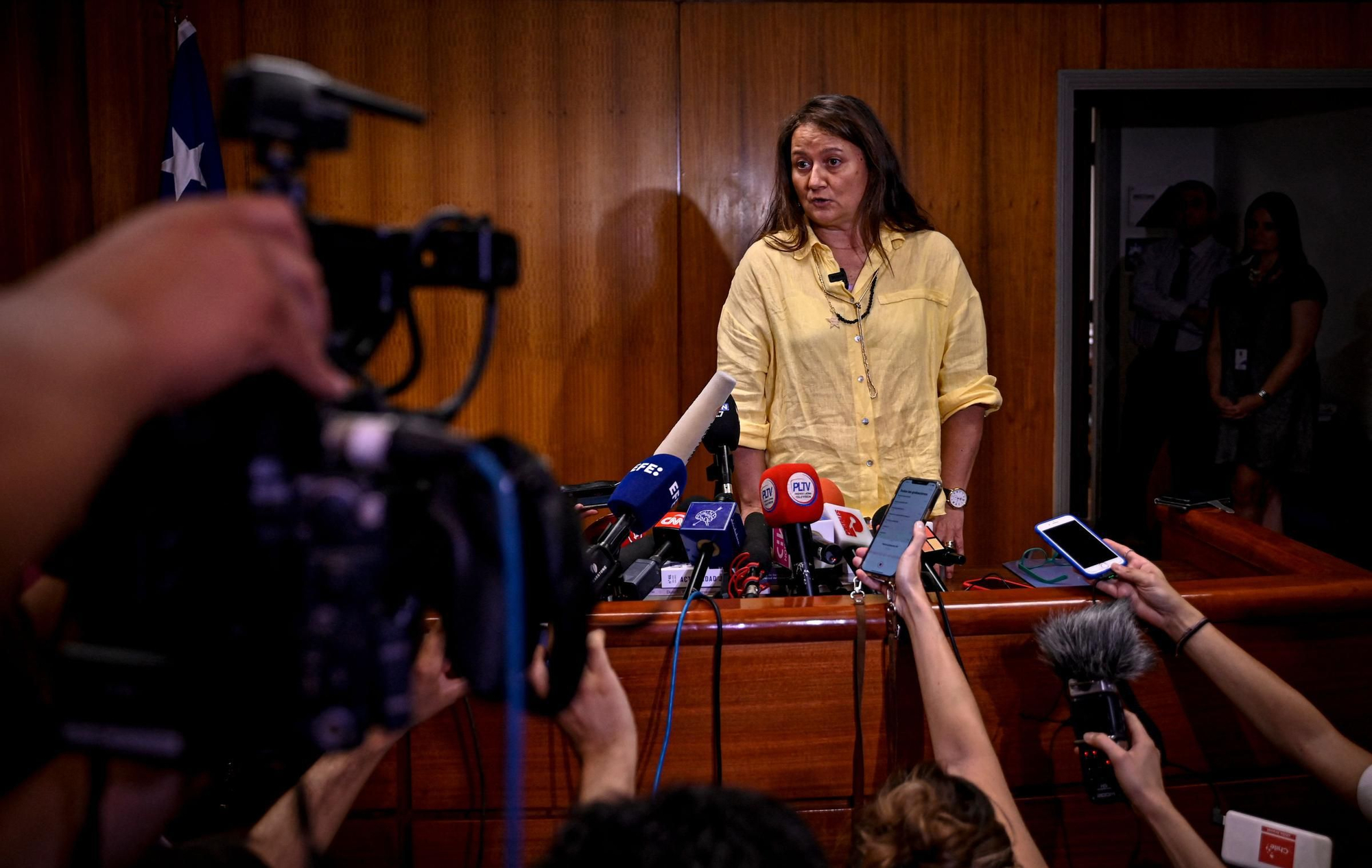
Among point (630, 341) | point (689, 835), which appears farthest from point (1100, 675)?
point (630, 341)

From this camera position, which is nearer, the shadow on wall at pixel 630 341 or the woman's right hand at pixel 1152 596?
the woman's right hand at pixel 1152 596

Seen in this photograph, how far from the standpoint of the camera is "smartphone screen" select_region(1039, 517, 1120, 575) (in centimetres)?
159

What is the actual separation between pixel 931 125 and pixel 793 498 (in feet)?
7.45

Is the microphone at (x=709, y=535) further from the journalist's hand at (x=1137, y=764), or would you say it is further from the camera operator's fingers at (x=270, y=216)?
the camera operator's fingers at (x=270, y=216)

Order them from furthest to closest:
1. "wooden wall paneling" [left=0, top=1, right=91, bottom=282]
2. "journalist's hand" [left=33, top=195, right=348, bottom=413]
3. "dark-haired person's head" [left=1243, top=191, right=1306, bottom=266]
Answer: "dark-haired person's head" [left=1243, top=191, right=1306, bottom=266] < "wooden wall paneling" [left=0, top=1, right=91, bottom=282] < "journalist's hand" [left=33, top=195, right=348, bottom=413]

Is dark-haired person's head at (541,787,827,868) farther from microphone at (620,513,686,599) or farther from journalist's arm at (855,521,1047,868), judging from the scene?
microphone at (620,513,686,599)

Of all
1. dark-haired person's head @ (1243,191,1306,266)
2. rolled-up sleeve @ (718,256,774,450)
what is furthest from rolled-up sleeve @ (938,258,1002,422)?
dark-haired person's head @ (1243,191,1306,266)

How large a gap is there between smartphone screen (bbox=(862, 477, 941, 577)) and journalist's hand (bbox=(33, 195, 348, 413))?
41.6 inches

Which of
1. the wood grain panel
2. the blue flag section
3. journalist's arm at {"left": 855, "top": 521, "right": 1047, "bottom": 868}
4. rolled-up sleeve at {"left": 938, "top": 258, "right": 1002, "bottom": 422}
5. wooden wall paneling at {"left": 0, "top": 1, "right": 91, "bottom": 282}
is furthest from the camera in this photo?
the wood grain panel

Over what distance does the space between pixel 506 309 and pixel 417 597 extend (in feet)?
9.38

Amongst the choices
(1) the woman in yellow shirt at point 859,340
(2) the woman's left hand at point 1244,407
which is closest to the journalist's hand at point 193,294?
(1) the woman in yellow shirt at point 859,340

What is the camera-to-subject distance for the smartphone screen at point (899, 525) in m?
1.53

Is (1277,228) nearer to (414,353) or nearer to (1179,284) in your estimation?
(1179,284)

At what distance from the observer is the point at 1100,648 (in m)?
1.42
